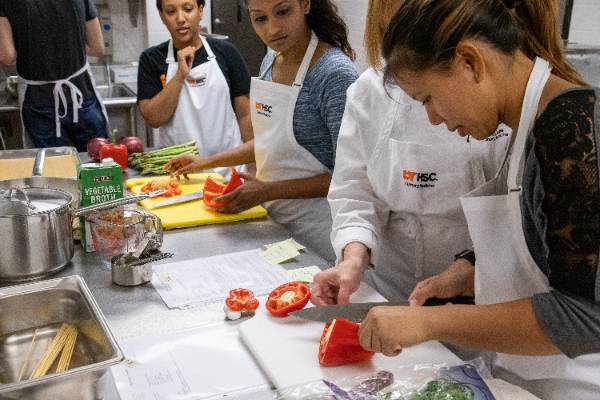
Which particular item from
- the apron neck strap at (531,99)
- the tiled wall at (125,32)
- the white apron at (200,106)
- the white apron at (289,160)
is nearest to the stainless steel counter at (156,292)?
the white apron at (289,160)

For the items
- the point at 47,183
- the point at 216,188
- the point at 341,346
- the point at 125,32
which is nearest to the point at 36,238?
the point at 47,183

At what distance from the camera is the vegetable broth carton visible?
166 centimetres

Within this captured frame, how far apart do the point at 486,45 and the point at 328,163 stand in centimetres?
102

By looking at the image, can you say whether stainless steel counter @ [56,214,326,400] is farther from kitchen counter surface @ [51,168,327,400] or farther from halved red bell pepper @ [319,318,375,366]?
halved red bell pepper @ [319,318,375,366]

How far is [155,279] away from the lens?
1518 mm

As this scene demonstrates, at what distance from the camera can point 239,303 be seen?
1314 mm

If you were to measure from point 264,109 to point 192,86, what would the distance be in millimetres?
903

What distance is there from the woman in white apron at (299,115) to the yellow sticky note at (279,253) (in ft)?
0.56

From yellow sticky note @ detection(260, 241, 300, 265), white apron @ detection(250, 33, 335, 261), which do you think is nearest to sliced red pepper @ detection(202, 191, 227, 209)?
white apron @ detection(250, 33, 335, 261)

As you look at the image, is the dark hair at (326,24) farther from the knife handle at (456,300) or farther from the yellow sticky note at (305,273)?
the knife handle at (456,300)

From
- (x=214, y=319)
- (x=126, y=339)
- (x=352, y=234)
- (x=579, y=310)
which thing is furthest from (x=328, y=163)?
(x=579, y=310)

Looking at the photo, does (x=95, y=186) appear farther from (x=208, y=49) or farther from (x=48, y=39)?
(x=48, y=39)

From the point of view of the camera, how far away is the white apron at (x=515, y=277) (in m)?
1.07

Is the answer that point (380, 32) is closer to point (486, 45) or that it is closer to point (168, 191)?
point (486, 45)
